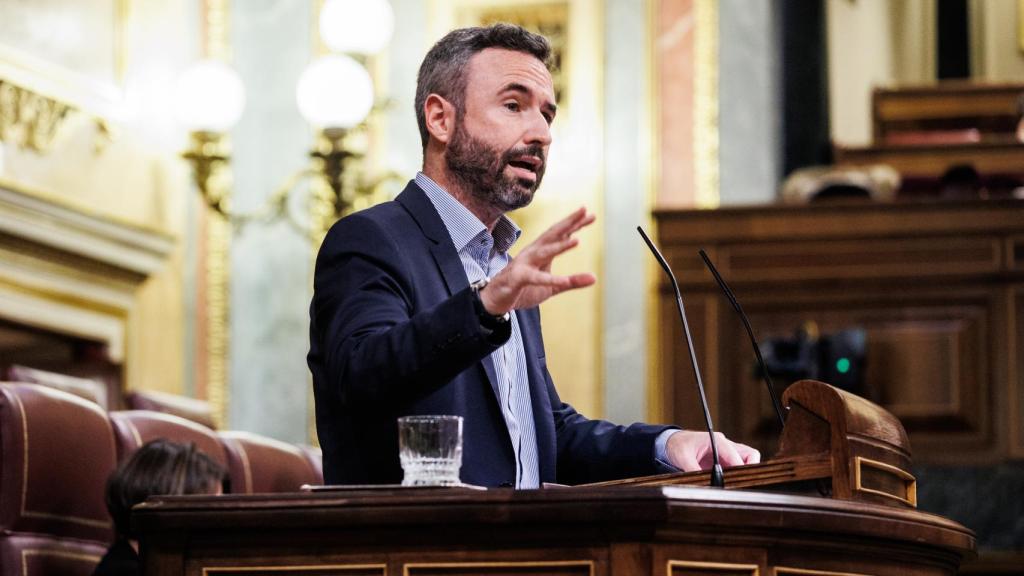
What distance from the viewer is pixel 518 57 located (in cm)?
246

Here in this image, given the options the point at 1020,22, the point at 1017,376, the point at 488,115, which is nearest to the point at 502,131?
the point at 488,115

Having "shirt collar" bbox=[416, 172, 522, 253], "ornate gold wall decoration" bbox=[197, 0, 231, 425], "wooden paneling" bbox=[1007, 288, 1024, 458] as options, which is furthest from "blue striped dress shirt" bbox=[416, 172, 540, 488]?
"ornate gold wall decoration" bbox=[197, 0, 231, 425]

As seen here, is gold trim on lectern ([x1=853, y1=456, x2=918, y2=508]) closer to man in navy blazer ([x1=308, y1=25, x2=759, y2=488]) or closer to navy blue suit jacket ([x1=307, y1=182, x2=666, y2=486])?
man in navy blazer ([x1=308, y1=25, x2=759, y2=488])

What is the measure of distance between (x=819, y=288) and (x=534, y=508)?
4.71 m

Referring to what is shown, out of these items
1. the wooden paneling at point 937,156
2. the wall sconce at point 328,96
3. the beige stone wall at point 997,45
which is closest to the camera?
the wall sconce at point 328,96

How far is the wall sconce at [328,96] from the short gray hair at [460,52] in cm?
320

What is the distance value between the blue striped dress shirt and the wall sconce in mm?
→ 3261

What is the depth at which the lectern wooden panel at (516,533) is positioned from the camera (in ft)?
5.97

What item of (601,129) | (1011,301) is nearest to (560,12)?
(601,129)

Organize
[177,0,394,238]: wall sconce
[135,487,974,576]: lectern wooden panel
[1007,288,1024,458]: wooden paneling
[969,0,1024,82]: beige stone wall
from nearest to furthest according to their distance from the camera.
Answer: [135,487,974,576]: lectern wooden panel < [177,0,394,238]: wall sconce < [1007,288,1024,458]: wooden paneling < [969,0,1024,82]: beige stone wall

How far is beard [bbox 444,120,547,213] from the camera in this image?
2.38 m

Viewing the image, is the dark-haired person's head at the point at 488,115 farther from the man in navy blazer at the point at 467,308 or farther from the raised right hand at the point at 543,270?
the raised right hand at the point at 543,270

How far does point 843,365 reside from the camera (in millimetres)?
6035

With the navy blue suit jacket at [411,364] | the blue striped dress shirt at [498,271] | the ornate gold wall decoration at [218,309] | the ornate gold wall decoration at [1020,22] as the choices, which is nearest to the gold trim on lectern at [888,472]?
the navy blue suit jacket at [411,364]
